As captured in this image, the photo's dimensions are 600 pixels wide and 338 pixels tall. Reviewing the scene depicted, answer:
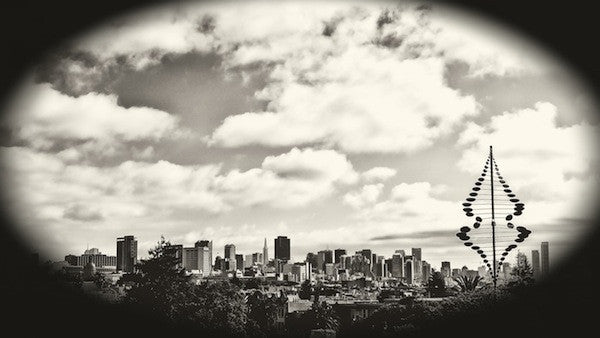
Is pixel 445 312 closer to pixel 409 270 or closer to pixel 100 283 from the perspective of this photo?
pixel 100 283

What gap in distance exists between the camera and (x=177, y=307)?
2928cm

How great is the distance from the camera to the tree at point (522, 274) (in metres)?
27.6

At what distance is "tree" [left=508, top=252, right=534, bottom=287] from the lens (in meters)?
27.6

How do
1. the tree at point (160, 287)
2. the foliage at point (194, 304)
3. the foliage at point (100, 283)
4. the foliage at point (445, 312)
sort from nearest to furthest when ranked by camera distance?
the foliage at point (445, 312), the foliage at point (194, 304), the tree at point (160, 287), the foliage at point (100, 283)

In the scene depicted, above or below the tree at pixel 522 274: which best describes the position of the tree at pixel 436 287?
below

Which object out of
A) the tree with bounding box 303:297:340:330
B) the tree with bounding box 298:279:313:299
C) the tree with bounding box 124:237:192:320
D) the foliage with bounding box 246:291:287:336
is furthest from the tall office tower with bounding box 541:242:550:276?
the tree with bounding box 298:279:313:299

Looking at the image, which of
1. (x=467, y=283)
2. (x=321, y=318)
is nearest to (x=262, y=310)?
(x=321, y=318)

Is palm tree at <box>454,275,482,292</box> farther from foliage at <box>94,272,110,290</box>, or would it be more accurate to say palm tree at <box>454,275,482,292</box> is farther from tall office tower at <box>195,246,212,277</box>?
tall office tower at <box>195,246,212,277</box>

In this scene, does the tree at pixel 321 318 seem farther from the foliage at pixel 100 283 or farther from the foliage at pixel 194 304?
the foliage at pixel 100 283

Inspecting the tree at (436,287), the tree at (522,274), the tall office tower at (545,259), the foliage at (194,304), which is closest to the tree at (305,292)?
the tree at (436,287)

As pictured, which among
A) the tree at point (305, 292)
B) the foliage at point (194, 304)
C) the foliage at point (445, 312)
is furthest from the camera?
the tree at point (305, 292)

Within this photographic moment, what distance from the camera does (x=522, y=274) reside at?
3338cm

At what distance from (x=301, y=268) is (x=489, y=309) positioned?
130365 mm

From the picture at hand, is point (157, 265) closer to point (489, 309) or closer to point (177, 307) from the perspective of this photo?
point (177, 307)
